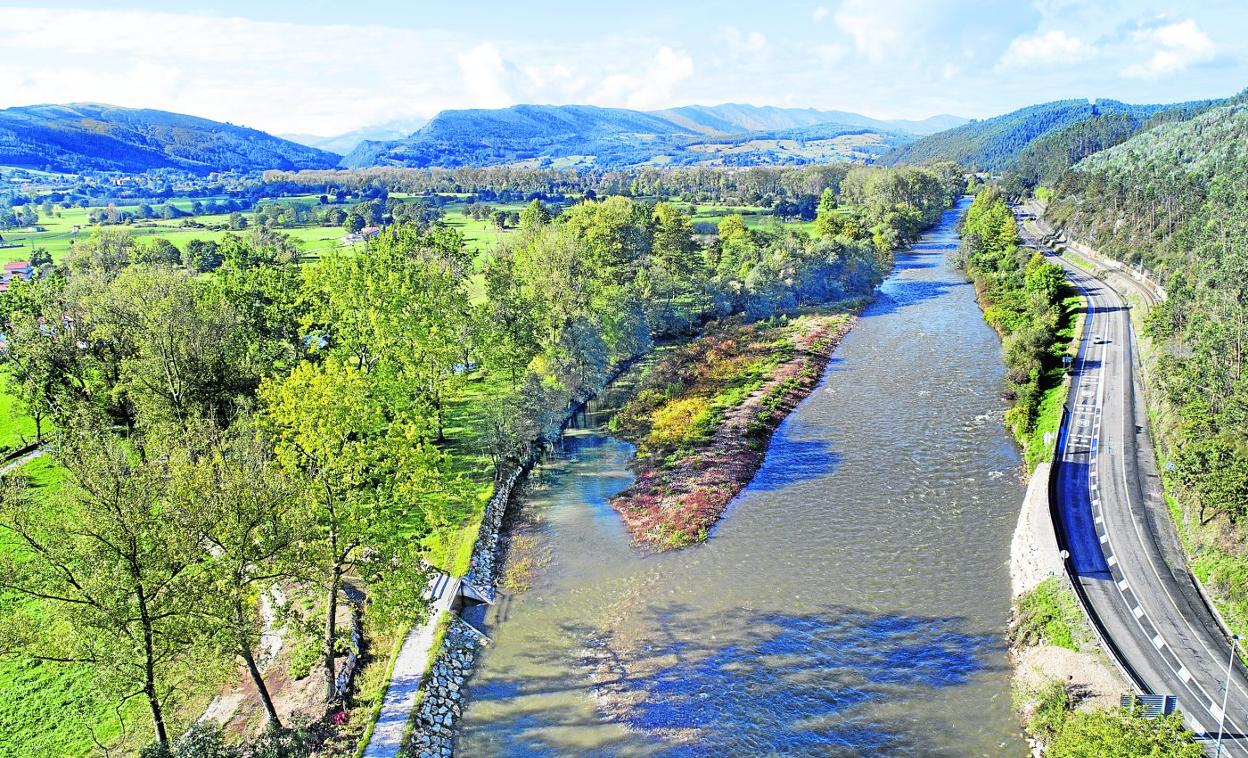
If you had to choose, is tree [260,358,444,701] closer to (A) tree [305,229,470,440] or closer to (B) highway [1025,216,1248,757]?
(A) tree [305,229,470,440]

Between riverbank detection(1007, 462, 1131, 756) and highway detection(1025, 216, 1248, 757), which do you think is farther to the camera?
highway detection(1025, 216, 1248, 757)

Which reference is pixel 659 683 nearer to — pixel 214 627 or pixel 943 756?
pixel 943 756

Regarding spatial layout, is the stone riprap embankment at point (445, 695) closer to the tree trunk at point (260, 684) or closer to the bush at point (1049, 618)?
the tree trunk at point (260, 684)

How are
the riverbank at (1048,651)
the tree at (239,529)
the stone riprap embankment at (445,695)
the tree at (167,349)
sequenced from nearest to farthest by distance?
1. the tree at (239,529)
2. the stone riprap embankment at (445,695)
3. the riverbank at (1048,651)
4. the tree at (167,349)

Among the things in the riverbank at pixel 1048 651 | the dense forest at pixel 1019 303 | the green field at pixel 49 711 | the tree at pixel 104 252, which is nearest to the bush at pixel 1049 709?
the riverbank at pixel 1048 651

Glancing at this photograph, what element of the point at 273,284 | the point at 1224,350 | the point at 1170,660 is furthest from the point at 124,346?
the point at 1224,350

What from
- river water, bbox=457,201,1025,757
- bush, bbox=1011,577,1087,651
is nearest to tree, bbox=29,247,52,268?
river water, bbox=457,201,1025,757
